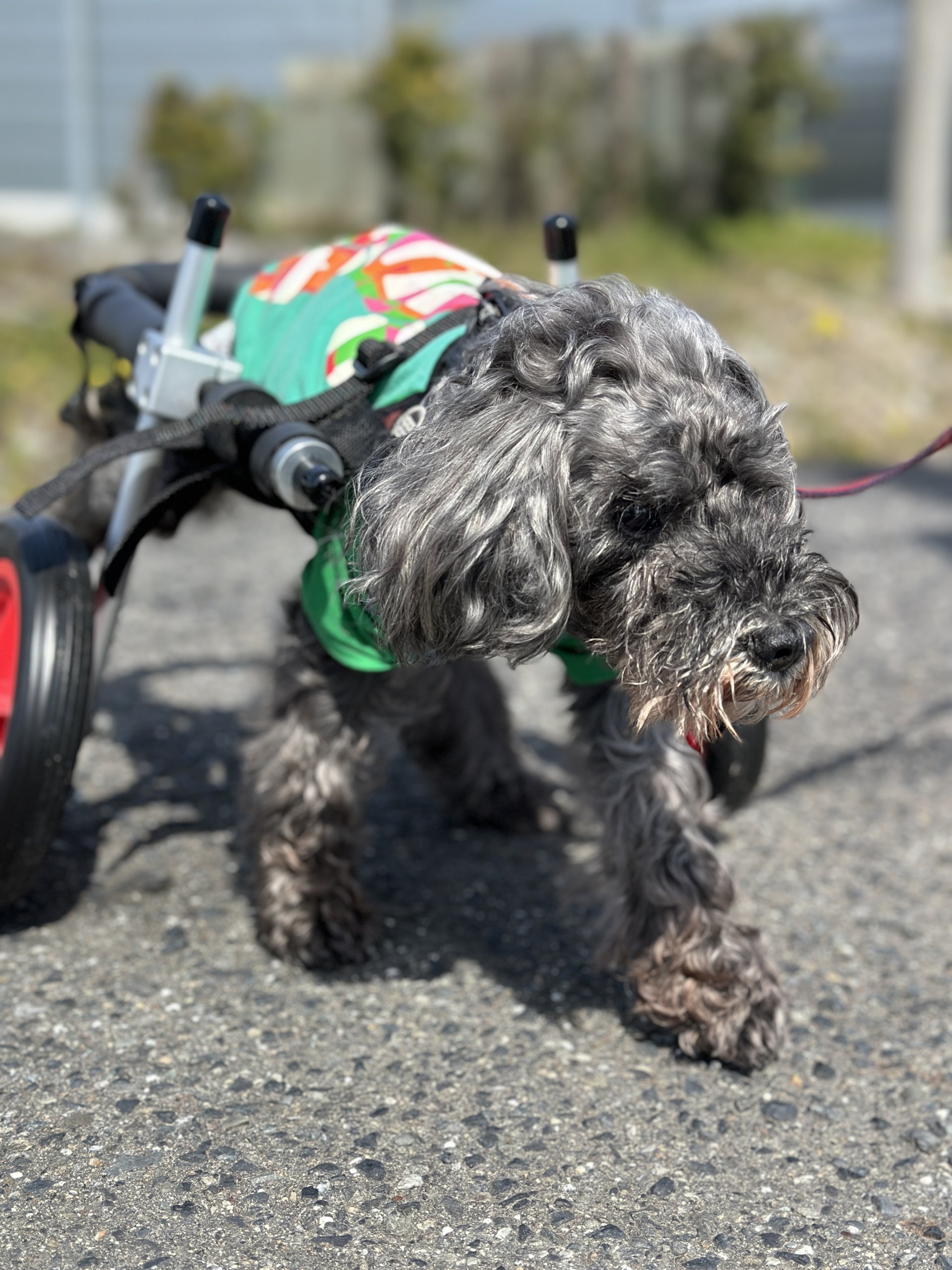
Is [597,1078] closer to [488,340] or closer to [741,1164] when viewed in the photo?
[741,1164]

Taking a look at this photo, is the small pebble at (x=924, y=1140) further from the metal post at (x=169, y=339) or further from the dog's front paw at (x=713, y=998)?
the metal post at (x=169, y=339)

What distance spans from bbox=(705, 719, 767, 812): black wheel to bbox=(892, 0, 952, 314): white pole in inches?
382

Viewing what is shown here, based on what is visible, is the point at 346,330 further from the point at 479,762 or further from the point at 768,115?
the point at 768,115

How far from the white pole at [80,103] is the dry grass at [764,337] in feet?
7.68

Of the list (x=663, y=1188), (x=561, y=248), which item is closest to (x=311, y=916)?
(x=663, y=1188)

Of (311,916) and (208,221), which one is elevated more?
(208,221)

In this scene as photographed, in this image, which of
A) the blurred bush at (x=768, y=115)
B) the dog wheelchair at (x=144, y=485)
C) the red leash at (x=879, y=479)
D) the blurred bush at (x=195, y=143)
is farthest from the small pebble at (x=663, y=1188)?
the blurred bush at (x=768, y=115)

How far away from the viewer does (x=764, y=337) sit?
438 inches

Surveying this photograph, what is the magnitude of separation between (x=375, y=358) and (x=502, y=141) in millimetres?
12440

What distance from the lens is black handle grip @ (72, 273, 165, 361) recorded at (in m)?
3.79

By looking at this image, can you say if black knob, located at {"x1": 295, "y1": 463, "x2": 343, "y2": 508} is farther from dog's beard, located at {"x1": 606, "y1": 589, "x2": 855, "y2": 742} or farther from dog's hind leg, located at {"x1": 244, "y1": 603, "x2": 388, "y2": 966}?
dog's beard, located at {"x1": 606, "y1": 589, "x2": 855, "y2": 742}

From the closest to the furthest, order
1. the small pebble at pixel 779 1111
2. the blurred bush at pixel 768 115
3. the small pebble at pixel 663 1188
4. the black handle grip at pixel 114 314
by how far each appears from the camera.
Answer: the small pebble at pixel 663 1188 → the small pebble at pixel 779 1111 → the black handle grip at pixel 114 314 → the blurred bush at pixel 768 115

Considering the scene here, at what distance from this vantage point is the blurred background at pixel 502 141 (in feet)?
40.8

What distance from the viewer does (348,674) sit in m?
3.54
